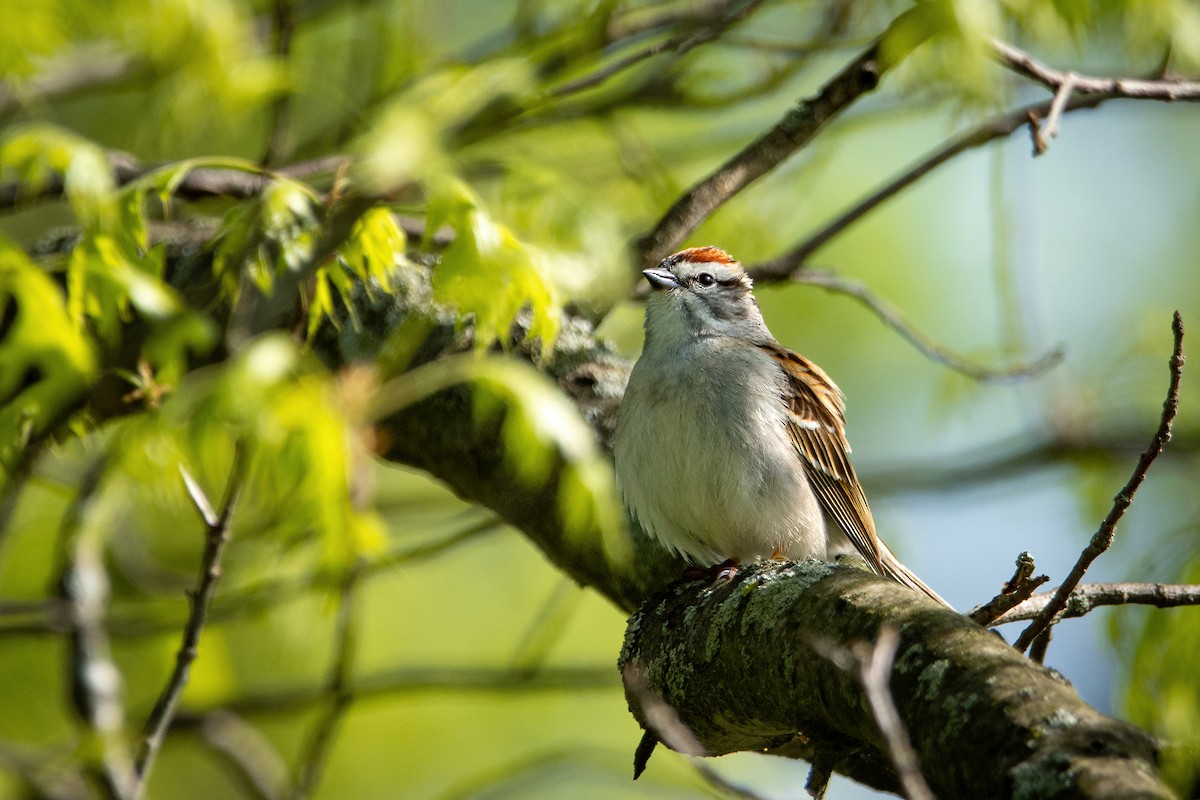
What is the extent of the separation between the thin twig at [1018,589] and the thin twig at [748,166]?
169cm

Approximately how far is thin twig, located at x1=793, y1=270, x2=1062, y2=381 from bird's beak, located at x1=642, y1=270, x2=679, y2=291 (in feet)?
2.00

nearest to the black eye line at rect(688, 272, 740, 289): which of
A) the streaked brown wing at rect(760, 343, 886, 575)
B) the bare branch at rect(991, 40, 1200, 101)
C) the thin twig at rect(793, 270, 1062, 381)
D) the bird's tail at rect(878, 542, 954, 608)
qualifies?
the streaked brown wing at rect(760, 343, 886, 575)

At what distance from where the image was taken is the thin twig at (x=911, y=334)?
4.47 meters

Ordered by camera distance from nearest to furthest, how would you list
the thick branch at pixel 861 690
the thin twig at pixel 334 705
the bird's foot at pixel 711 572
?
1. the thick branch at pixel 861 690
2. the bird's foot at pixel 711 572
3. the thin twig at pixel 334 705

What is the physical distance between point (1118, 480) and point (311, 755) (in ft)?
13.8

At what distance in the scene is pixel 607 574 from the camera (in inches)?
151

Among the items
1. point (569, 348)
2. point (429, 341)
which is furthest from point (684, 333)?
point (429, 341)

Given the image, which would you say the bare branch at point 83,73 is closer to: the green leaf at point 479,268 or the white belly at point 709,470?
the white belly at point 709,470

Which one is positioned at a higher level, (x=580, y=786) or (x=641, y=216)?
(x=641, y=216)

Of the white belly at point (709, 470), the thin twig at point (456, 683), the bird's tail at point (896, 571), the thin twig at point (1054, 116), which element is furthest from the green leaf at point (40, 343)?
the bird's tail at point (896, 571)

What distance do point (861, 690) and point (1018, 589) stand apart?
0.51 m

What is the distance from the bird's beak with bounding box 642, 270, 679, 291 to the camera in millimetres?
4755

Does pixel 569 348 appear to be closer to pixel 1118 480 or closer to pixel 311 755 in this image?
pixel 311 755

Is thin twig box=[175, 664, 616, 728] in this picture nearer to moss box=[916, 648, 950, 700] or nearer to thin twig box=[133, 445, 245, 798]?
thin twig box=[133, 445, 245, 798]
